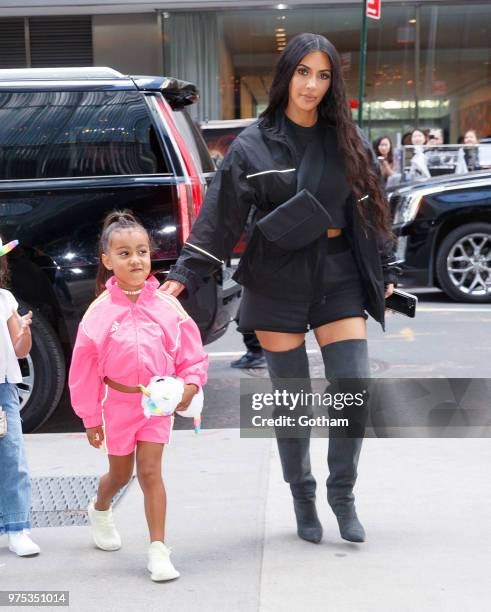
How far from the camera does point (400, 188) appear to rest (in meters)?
11.3

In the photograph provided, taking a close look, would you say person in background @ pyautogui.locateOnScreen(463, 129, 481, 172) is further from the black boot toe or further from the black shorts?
the black boot toe

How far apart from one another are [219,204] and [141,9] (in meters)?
15.2

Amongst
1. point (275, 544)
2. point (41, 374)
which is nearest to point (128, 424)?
point (275, 544)

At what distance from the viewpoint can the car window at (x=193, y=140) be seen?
608 centimetres

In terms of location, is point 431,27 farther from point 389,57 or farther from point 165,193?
point 165,193

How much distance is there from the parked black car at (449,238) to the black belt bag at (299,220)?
6926 millimetres

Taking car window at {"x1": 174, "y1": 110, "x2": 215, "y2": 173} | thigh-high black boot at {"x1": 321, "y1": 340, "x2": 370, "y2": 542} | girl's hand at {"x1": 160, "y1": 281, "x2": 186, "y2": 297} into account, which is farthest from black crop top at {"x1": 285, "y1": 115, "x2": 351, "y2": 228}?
car window at {"x1": 174, "y1": 110, "x2": 215, "y2": 173}

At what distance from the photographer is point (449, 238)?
10742mm

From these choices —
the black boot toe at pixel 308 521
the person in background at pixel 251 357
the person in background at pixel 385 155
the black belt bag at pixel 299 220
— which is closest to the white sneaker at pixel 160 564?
the black boot toe at pixel 308 521

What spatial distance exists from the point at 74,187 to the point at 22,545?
7.57ft

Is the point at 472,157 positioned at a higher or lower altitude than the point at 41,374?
higher

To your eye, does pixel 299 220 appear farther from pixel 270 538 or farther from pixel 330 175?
pixel 270 538

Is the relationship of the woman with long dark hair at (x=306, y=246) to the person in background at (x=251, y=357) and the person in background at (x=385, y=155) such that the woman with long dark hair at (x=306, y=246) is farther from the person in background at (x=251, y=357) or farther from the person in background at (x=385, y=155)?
the person in background at (x=385, y=155)

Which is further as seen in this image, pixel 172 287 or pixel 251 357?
pixel 251 357
